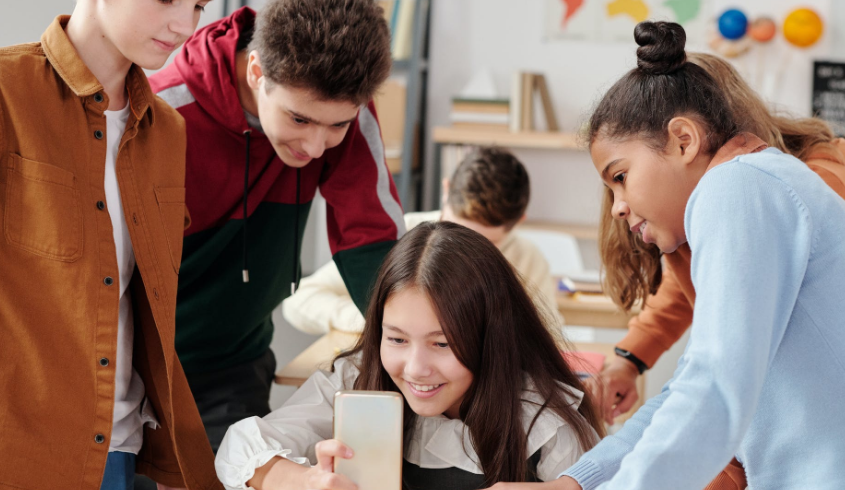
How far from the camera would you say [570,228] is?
421cm

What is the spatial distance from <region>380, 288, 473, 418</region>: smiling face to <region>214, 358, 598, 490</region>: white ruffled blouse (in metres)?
0.06

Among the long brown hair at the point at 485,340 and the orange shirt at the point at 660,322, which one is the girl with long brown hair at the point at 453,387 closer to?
the long brown hair at the point at 485,340

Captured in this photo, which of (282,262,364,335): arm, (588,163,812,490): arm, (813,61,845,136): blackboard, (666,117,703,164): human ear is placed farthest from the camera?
(813,61,845,136): blackboard

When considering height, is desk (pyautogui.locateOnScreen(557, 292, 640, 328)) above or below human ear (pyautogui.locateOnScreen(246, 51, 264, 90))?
below

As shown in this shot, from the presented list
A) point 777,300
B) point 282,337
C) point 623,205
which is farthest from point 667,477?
point 282,337

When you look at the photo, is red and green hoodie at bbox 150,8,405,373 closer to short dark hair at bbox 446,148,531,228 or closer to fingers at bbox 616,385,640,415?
fingers at bbox 616,385,640,415

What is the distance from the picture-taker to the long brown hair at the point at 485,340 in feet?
4.23

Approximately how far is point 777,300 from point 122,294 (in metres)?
0.91

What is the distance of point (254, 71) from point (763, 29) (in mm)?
3305

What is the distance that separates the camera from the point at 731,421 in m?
0.78

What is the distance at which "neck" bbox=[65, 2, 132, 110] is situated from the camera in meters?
1.14

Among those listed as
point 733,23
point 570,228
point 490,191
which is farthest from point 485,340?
point 733,23

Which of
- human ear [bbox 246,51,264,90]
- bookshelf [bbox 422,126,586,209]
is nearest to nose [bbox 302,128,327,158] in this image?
human ear [bbox 246,51,264,90]

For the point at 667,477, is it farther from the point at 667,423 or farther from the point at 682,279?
the point at 682,279
